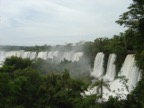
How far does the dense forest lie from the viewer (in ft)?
75.8

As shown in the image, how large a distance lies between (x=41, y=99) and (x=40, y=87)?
1676 mm

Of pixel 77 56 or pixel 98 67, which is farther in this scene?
pixel 77 56

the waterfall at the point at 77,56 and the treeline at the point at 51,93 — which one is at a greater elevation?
the waterfall at the point at 77,56

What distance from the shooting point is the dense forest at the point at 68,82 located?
2309 cm

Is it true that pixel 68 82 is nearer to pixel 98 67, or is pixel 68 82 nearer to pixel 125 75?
pixel 125 75

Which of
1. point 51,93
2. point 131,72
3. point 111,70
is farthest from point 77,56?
point 131,72

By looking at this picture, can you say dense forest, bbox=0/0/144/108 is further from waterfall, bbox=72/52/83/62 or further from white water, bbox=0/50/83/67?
white water, bbox=0/50/83/67

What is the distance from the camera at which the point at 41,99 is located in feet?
138

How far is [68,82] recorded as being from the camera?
45.0m

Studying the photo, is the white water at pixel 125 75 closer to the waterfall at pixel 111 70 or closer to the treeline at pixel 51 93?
the waterfall at pixel 111 70

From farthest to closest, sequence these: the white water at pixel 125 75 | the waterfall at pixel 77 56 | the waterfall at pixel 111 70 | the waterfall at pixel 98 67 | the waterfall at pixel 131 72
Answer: the waterfall at pixel 77 56
the waterfall at pixel 98 67
the waterfall at pixel 111 70
the waterfall at pixel 131 72
the white water at pixel 125 75

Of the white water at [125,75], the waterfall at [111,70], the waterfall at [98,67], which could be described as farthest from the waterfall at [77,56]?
the waterfall at [111,70]

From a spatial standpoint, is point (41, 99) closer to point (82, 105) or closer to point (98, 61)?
point (82, 105)

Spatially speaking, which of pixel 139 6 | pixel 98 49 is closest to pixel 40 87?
pixel 139 6
